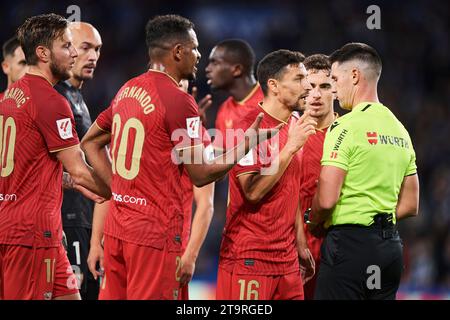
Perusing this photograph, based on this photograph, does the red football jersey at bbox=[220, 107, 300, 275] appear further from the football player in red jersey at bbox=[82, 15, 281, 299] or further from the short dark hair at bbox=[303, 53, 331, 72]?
the short dark hair at bbox=[303, 53, 331, 72]

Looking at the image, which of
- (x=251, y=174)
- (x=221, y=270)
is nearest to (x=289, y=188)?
(x=251, y=174)

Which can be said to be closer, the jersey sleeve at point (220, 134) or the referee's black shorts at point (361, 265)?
the referee's black shorts at point (361, 265)

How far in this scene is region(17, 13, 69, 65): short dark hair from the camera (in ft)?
17.6

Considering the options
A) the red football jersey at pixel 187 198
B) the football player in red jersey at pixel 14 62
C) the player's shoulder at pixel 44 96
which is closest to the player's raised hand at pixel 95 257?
the red football jersey at pixel 187 198

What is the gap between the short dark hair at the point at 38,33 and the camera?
17.6ft

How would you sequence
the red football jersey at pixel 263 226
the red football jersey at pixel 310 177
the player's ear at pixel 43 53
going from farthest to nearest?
the red football jersey at pixel 310 177, the red football jersey at pixel 263 226, the player's ear at pixel 43 53

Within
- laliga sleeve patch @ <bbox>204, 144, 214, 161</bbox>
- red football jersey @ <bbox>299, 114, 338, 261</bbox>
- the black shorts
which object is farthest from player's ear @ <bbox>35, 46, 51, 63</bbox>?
red football jersey @ <bbox>299, 114, 338, 261</bbox>

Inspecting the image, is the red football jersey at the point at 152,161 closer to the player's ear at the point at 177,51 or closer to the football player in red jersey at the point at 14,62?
the player's ear at the point at 177,51

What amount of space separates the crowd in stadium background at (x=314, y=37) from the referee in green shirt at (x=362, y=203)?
825 cm

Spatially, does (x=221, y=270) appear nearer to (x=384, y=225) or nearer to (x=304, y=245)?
(x=304, y=245)

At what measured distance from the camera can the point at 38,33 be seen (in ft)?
17.6

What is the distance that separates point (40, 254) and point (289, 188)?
1.74 m

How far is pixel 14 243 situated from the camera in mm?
5055

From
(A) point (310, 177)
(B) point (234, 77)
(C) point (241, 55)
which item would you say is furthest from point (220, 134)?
(A) point (310, 177)
